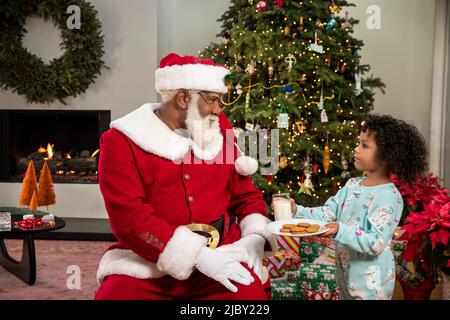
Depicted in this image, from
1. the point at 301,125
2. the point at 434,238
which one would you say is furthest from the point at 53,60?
the point at 434,238

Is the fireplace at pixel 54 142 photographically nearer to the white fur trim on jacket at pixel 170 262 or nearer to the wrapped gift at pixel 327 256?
the wrapped gift at pixel 327 256

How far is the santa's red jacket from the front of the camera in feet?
5.78

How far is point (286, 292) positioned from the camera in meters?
3.01

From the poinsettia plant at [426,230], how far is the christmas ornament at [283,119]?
1461 mm

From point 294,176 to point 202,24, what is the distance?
2.48m

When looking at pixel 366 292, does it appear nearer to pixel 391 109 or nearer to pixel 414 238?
pixel 414 238

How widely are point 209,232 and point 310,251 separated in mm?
1648

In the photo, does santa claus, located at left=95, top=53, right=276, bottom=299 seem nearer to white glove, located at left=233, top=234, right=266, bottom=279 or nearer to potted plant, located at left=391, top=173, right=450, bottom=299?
white glove, located at left=233, top=234, right=266, bottom=279

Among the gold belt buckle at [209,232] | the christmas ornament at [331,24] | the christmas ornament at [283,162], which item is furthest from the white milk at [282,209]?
the christmas ornament at [331,24]

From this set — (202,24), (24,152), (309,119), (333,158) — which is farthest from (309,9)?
(24,152)

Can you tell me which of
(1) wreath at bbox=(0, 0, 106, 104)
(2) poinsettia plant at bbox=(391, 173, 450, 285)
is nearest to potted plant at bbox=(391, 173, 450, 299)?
(2) poinsettia plant at bbox=(391, 173, 450, 285)

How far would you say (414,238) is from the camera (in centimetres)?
225

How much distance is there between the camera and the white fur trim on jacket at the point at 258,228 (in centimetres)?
203

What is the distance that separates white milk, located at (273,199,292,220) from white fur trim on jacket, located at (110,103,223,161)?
0.38m
